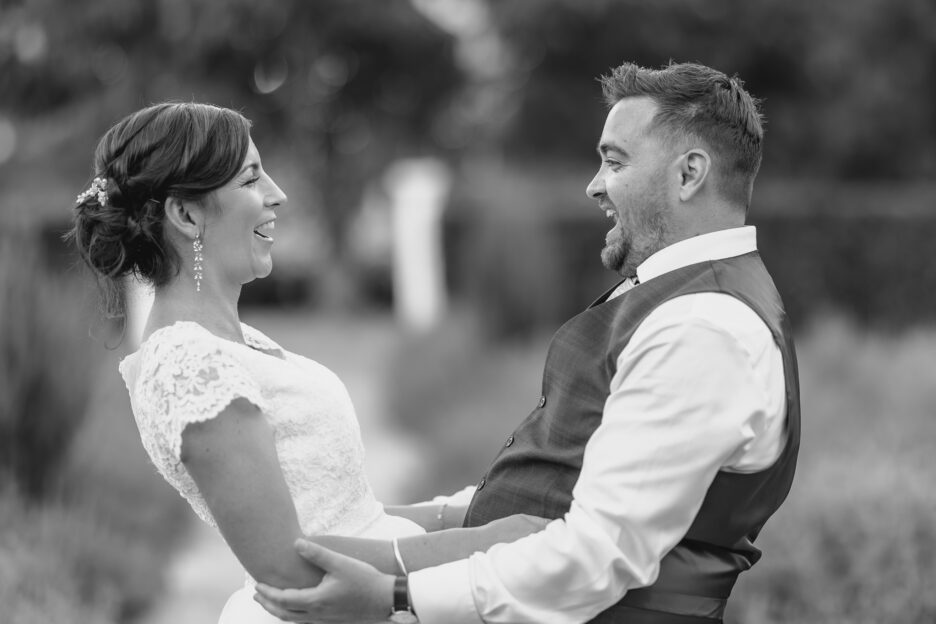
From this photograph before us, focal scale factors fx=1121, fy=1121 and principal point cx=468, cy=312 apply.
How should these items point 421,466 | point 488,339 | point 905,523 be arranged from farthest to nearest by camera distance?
1. point 488,339
2. point 421,466
3. point 905,523

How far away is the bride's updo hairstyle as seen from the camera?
2535 millimetres

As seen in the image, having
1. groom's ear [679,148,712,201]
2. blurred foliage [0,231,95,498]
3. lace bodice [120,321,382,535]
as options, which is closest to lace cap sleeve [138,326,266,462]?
lace bodice [120,321,382,535]

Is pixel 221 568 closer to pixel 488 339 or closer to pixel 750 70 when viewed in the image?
pixel 488 339

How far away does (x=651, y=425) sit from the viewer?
2207 millimetres

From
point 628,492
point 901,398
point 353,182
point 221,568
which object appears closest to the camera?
point 628,492

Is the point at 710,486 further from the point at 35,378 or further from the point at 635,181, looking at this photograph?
the point at 35,378

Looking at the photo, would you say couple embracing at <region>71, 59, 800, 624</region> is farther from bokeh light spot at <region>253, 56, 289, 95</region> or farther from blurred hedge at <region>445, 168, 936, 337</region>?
bokeh light spot at <region>253, 56, 289, 95</region>

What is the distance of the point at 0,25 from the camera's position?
15562mm

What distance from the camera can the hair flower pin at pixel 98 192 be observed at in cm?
262

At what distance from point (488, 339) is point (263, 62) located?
41.1 ft

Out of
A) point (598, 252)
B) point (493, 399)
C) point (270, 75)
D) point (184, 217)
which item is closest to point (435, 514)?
point (184, 217)

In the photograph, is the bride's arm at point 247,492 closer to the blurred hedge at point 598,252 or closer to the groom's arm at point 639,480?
the groom's arm at point 639,480

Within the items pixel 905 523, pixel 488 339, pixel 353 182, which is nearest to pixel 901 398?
pixel 905 523

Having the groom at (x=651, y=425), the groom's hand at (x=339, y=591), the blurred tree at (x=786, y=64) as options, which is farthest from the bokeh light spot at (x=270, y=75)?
the groom's hand at (x=339, y=591)
